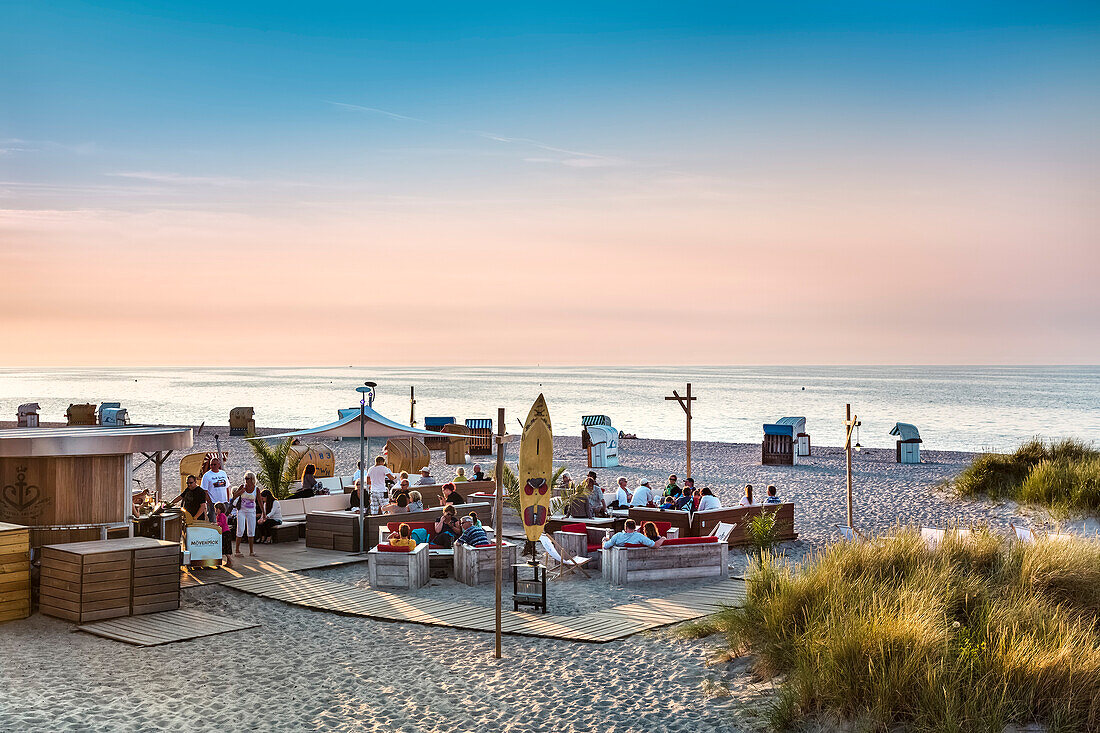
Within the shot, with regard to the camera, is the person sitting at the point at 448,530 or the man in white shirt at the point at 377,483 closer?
the person sitting at the point at 448,530

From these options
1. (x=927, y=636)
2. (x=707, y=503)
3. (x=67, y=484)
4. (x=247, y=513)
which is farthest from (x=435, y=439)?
(x=927, y=636)

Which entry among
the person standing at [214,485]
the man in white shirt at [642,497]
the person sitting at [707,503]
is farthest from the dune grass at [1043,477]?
the person standing at [214,485]

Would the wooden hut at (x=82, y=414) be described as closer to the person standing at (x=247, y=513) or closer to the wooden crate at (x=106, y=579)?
the person standing at (x=247, y=513)

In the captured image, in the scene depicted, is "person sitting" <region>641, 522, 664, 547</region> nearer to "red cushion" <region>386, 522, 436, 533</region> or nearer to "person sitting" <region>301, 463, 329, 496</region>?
"red cushion" <region>386, 522, 436, 533</region>

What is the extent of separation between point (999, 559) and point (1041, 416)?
70.1m

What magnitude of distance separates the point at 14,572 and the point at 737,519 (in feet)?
31.4

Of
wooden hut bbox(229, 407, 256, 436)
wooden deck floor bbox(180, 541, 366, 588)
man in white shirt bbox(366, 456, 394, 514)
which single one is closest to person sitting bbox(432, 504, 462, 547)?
wooden deck floor bbox(180, 541, 366, 588)

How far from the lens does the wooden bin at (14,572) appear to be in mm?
9305

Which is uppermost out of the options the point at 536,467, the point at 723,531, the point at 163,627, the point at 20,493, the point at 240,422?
the point at 240,422

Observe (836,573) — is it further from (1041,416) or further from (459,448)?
(1041,416)

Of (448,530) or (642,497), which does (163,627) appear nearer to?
(448,530)

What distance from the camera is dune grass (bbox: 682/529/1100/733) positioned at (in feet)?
19.9

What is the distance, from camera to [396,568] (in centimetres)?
1135

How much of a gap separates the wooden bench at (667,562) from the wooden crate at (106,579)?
5051 millimetres
